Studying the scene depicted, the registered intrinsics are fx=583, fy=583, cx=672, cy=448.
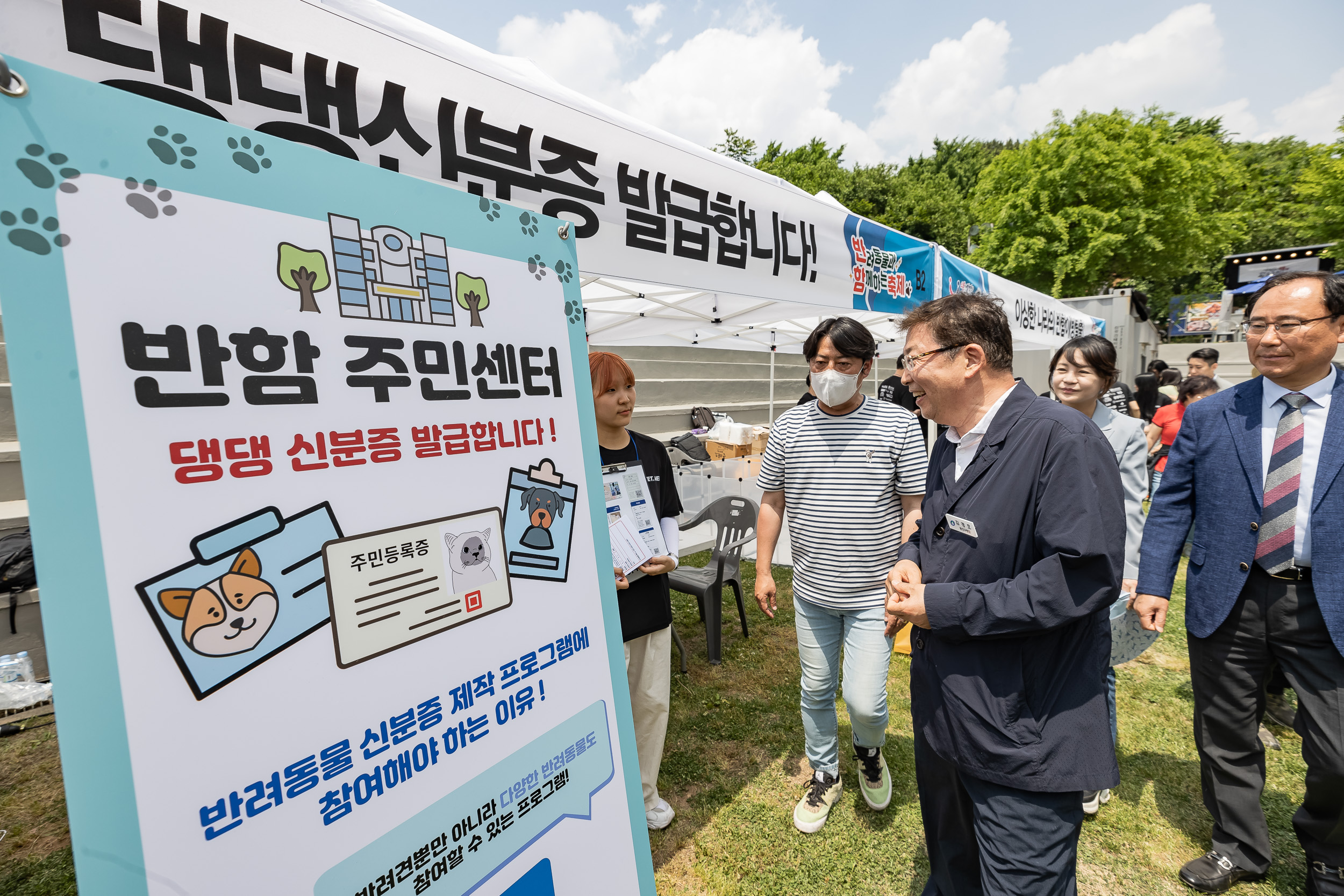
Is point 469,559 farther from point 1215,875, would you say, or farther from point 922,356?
point 1215,875

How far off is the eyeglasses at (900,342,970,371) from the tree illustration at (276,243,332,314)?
1.34 meters

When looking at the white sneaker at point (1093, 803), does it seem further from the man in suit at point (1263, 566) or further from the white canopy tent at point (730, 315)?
the white canopy tent at point (730, 315)

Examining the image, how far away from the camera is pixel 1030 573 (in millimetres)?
1302

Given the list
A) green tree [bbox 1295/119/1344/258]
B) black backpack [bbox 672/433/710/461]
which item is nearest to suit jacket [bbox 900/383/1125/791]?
black backpack [bbox 672/433/710/461]

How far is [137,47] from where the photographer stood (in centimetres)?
109

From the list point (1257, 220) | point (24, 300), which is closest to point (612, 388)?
point (24, 300)

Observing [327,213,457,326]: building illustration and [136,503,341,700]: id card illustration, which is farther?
[327,213,457,326]: building illustration

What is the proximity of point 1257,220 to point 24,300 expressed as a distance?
41.9 meters

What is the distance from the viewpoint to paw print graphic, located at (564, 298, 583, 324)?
1442 mm

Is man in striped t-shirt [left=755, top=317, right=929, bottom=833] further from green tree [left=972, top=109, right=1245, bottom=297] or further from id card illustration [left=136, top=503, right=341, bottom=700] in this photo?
green tree [left=972, top=109, right=1245, bottom=297]

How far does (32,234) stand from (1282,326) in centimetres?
293

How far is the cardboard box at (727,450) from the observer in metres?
8.23

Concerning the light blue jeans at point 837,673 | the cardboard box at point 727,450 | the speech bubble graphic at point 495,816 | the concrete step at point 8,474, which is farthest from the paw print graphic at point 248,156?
the cardboard box at point 727,450

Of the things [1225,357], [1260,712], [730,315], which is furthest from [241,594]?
[1225,357]
